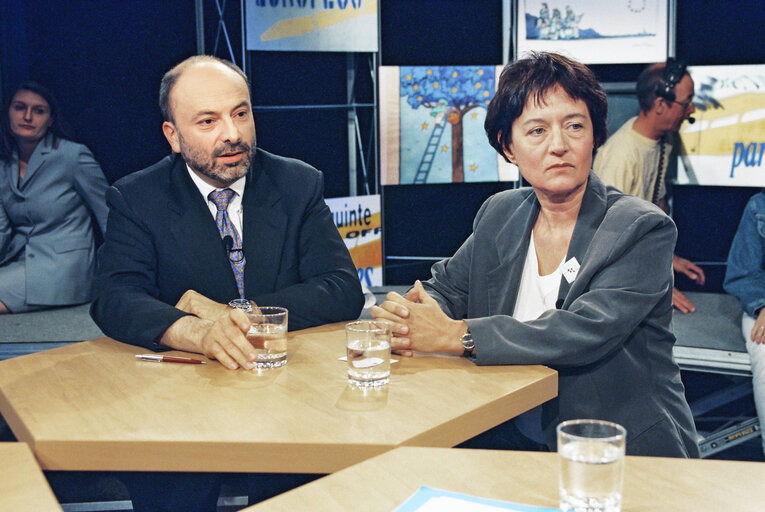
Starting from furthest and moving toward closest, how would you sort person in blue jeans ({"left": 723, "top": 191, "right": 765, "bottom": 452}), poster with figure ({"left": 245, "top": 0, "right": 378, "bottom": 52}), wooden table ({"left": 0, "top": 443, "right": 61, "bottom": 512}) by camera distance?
poster with figure ({"left": 245, "top": 0, "right": 378, "bottom": 52}) → person in blue jeans ({"left": 723, "top": 191, "right": 765, "bottom": 452}) → wooden table ({"left": 0, "top": 443, "right": 61, "bottom": 512})

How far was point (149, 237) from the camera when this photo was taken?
2.34 metres

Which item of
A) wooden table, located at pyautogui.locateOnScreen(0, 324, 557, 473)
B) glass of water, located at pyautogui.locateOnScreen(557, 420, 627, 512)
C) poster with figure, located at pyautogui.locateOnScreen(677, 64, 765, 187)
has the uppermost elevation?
poster with figure, located at pyautogui.locateOnScreen(677, 64, 765, 187)

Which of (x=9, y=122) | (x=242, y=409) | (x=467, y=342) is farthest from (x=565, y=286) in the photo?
(x=9, y=122)

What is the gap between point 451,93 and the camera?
476 cm

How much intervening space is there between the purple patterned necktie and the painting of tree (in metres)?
2.45

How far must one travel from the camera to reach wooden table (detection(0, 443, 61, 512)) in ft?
3.90

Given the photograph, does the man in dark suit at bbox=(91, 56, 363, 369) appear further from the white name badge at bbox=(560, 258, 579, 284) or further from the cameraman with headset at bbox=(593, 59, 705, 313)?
the cameraman with headset at bbox=(593, 59, 705, 313)

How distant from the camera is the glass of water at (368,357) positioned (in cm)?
172

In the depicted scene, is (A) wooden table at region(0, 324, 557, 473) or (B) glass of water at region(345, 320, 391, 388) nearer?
(A) wooden table at region(0, 324, 557, 473)

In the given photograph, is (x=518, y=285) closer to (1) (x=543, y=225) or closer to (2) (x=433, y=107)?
(1) (x=543, y=225)

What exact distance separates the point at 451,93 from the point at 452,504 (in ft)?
12.5

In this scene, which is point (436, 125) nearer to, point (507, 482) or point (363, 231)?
point (363, 231)

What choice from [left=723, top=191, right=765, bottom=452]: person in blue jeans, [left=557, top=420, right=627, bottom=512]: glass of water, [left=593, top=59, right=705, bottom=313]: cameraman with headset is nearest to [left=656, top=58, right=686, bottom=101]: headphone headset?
[left=593, top=59, right=705, bottom=313]: cameraman with headset

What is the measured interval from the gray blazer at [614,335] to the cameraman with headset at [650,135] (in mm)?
2268
